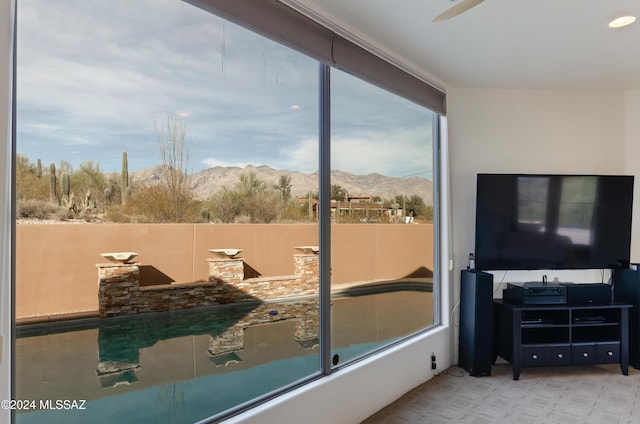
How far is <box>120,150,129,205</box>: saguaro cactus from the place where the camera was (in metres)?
1.81

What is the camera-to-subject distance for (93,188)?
5.63ft

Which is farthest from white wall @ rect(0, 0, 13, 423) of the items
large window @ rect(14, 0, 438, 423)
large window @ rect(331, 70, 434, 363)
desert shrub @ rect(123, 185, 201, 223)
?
large window @ rect(331, 70, 434, 363)

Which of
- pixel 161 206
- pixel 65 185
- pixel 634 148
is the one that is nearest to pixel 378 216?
pixel 161 206

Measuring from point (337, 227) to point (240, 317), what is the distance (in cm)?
92

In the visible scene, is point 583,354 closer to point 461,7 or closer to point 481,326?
point 481,326

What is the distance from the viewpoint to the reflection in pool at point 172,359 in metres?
1.62

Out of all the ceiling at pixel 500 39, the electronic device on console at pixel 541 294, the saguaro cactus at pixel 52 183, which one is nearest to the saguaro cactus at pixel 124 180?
the saguaro cactus at pixel 52 183

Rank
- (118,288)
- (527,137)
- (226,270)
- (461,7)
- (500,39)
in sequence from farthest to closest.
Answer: (527,137) < (500,39) < (226,270) < (461,7) < (118,288)

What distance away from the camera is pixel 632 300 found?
148 inches

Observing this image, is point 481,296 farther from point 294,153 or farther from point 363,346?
point 294,153

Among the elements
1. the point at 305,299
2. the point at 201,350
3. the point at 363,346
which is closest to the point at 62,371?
the point at 201,350

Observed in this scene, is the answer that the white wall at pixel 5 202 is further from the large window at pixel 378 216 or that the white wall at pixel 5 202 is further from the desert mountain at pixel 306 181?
the large window at pixel 378 216

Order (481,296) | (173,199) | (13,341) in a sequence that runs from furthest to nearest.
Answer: (481,296) < (173,199) < (13,341)

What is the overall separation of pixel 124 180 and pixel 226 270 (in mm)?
752
